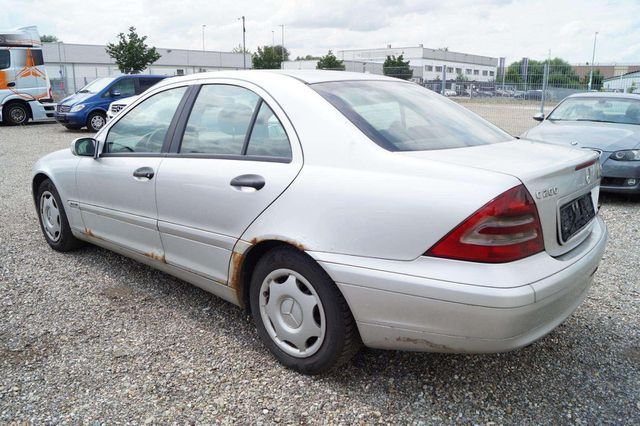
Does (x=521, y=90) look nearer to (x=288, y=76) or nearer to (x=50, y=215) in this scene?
(x=50, y=215)

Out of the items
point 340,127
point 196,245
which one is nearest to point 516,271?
point 340,127

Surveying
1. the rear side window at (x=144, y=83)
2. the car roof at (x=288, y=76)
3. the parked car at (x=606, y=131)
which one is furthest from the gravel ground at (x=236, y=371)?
the rear side window at (x=144, y=83)

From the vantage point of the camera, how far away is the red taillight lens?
6.91ft

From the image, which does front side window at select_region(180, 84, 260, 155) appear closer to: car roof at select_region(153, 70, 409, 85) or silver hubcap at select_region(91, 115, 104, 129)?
car roof at select_region(153, 70, 409, 85)

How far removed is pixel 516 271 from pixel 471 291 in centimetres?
21

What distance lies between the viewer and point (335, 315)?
2.46m

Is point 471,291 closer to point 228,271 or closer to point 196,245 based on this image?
point 228,271

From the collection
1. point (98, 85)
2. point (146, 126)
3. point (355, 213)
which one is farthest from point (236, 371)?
point (98, 85)

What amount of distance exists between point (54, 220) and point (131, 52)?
31491 millimetres

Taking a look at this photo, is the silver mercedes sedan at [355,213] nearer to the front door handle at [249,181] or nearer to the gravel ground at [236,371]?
the front door handle at [249,181]

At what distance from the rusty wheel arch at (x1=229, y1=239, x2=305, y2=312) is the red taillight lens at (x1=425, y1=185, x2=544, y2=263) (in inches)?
33.1

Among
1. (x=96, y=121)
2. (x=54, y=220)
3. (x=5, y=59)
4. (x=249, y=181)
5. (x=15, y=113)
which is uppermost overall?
(x=5, y=59)

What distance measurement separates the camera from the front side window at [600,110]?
7.43 metres

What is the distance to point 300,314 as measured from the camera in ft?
8.70
